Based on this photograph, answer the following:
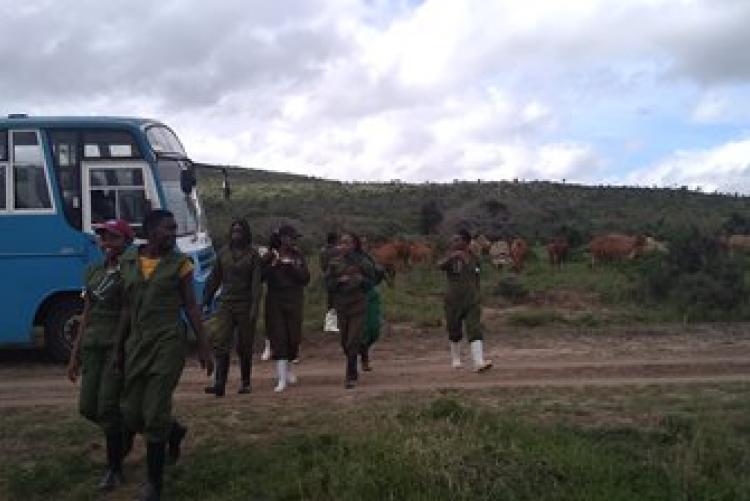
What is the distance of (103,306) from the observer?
6348mm

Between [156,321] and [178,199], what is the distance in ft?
21.4

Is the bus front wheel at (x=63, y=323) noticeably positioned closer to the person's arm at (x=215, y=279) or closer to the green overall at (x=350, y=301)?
the person's arm at (x=215, y=279)

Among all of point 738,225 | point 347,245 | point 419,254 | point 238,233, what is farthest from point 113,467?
point 738,225

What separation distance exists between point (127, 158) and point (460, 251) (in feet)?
14.0

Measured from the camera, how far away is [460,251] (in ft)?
34.9

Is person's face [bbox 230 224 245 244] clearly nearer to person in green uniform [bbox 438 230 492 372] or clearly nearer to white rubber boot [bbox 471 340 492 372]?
person in green uniform [bbox 438 230 492 372]

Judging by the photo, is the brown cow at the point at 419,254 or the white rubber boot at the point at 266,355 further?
the brown cow at the point at 419,254

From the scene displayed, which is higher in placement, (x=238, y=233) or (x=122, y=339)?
(x=238, y=233)

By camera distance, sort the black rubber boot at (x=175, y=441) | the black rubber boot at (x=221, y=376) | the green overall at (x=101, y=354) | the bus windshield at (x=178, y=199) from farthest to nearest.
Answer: the bus windshield at (x=178, y=199), the black rubber boot at (x=221, y=376), the black rubber boot at (x=175, y=441), the green overall at (x=101, y=354)

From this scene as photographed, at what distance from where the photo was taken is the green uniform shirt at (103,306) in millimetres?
6285

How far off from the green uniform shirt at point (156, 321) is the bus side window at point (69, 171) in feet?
19.6

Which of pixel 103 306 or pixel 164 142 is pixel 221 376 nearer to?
pixel 103 306

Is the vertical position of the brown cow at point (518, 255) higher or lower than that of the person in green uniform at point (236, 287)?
higher

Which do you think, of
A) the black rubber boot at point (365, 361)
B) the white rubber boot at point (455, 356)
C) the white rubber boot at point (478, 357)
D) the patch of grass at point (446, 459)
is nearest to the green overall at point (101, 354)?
the patch of grass at point (446, 459)
